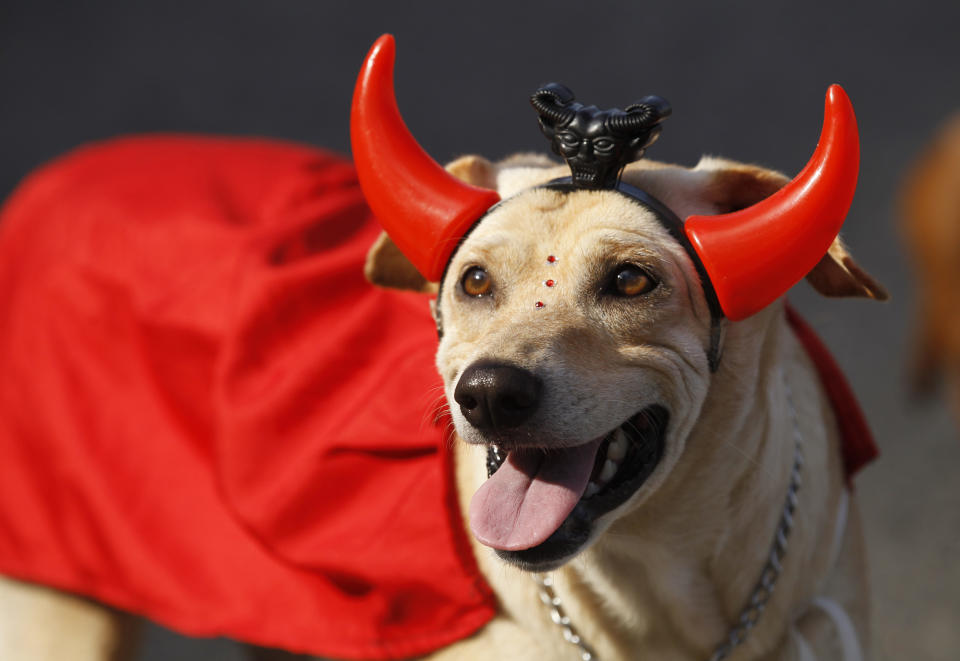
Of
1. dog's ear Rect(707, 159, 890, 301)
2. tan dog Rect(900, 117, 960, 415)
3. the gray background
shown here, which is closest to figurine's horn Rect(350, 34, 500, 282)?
dog's ear Rect(707, 159, 890, 301)

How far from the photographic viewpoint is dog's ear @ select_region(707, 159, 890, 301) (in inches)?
81.1

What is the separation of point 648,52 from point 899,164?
184 cm

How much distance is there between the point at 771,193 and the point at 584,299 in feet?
1.58

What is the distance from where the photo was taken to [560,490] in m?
1.94

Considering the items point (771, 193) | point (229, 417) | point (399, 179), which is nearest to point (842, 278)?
point (771, 193)

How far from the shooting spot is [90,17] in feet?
26.3

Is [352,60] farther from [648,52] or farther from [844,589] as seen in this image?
[844,589]

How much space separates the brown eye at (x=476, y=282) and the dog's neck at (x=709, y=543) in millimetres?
469

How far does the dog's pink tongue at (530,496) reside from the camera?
1912 millimetres

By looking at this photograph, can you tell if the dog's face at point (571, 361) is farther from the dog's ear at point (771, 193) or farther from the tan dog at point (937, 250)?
the tan dog at point (937, 250)

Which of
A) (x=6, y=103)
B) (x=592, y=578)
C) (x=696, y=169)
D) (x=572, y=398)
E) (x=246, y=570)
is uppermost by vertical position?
(x=696, y=169)

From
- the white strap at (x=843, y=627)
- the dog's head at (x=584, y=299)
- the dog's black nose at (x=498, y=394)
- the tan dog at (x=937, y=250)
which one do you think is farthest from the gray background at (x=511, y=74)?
the dog's black nose at (x=498, y=394)

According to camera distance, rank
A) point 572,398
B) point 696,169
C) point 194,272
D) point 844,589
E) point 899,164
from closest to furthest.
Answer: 1. point 572,398
2. point 696,169
3. point 844,589
4. point 194,272
5. point 899,164

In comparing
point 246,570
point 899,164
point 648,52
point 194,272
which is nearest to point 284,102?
point 648,52
